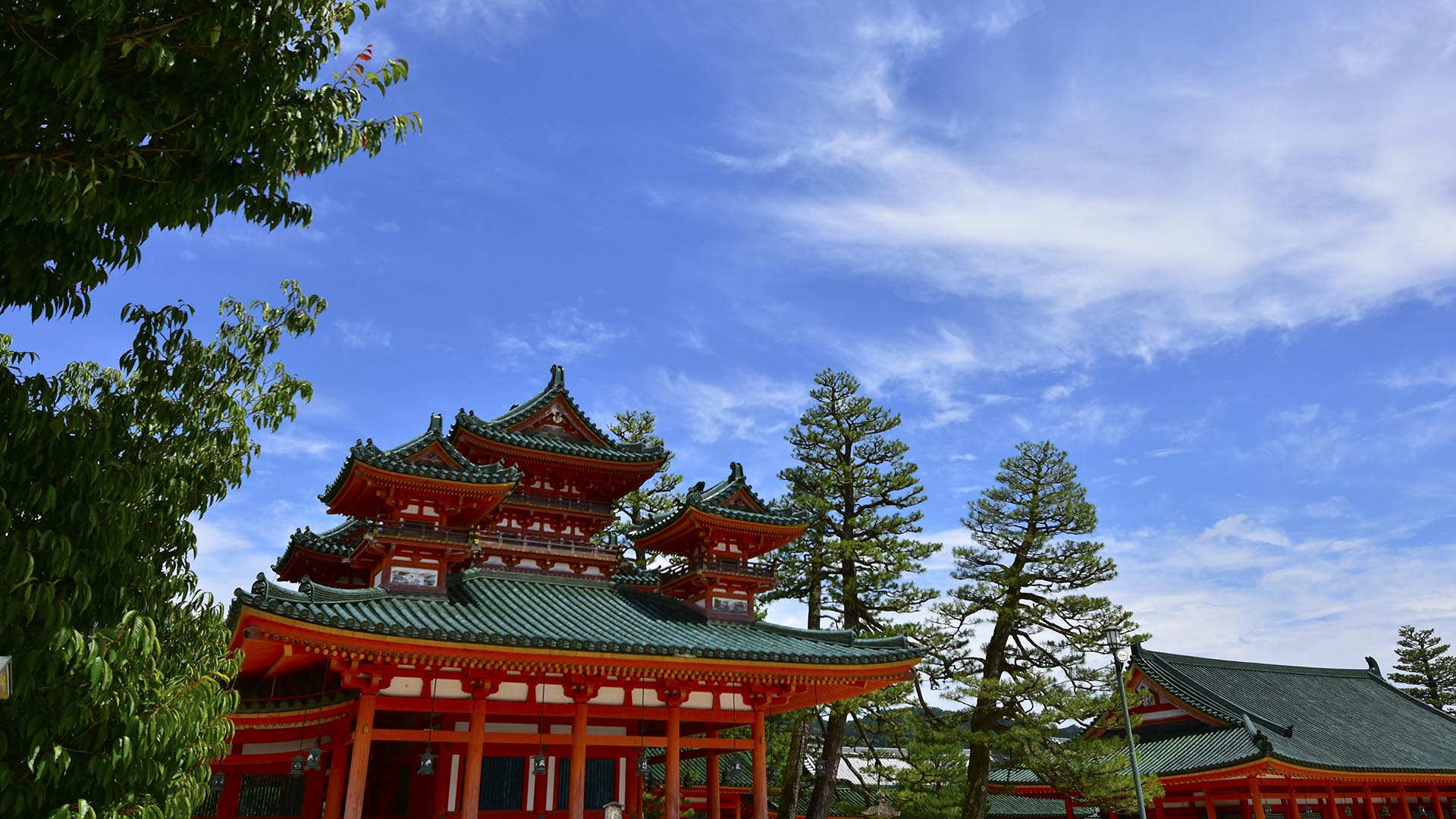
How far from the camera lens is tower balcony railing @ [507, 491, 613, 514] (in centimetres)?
2277

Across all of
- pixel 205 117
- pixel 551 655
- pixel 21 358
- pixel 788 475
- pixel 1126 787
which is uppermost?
pixel 788 475

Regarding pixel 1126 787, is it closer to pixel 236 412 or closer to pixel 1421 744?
pixel 1421 744

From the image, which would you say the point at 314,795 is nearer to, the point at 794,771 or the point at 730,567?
the point at 730,567

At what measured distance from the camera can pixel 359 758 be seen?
1565 cm

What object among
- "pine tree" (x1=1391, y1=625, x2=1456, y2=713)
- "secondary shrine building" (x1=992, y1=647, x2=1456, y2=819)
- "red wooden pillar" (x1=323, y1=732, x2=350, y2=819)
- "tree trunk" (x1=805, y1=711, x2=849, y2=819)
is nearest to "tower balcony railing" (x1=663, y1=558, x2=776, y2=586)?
"tree trunk" (x1=805, y1=711, x2=849, y2=819)

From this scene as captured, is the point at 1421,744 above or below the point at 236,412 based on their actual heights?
below

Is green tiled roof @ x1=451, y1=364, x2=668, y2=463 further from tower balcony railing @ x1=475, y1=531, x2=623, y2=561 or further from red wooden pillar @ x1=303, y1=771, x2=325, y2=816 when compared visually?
red wooden pillar @ x1=303, y1=771, x2=325, y2=816

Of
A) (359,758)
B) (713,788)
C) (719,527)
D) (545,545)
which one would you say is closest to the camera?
(359,758)

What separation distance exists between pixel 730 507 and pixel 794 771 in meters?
10.3

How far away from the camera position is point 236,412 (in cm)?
880

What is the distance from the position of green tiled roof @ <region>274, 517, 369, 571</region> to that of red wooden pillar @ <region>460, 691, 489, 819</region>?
855 cm

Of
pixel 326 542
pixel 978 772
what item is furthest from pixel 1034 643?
pixel 326 542

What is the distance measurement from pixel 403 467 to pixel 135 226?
37.6 feet

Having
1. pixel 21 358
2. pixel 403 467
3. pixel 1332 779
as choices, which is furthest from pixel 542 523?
pixel 1332 779
